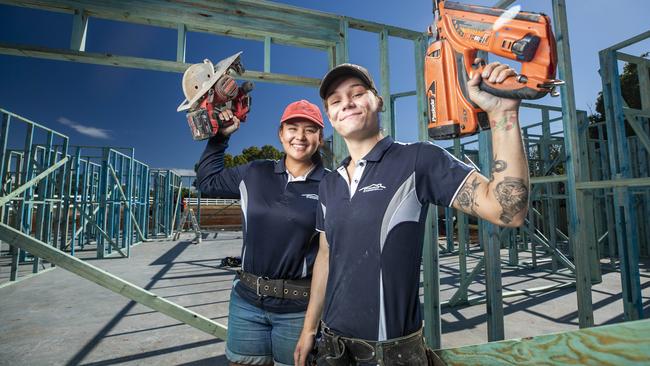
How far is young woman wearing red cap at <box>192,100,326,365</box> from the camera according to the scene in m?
1.74

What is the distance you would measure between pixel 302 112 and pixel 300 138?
6.4 inches

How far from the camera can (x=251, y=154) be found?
36.4 metres

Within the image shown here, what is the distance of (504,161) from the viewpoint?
988mm

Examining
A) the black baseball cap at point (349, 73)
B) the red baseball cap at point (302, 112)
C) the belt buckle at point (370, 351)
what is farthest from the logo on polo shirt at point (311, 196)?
the belt buckle at point (370, 351)

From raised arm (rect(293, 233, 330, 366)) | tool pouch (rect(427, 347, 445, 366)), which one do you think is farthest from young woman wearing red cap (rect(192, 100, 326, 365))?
tool pouch (rect(427, 347, 445, 366))

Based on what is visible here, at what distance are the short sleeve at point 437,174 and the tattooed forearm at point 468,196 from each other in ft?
0.07

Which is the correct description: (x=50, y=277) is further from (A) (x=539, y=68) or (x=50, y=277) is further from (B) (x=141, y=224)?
(A) (x=539, y=68)

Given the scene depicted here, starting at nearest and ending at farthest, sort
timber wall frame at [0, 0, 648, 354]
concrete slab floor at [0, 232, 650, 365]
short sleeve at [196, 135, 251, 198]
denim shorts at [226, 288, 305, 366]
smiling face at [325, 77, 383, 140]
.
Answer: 1. smiling face at [325, 77, 383, 140]
2. denim shorts at [226, 288, 305, 366]
3. short sleeve at [196, 135, 251, 198]
4. timber wall frame at [0, 0, 648, 354]
5. concrete slab floor at [0, 232, 650, 365]

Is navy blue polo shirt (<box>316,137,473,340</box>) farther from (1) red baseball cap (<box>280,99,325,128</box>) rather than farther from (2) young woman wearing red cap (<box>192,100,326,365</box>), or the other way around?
(1) red baseball cap (<box>280,99,325,128</box>)

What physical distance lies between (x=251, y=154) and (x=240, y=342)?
35.8 m

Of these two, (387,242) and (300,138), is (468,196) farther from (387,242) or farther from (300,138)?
(300,138)

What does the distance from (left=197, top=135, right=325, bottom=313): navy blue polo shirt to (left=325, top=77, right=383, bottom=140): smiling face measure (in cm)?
60

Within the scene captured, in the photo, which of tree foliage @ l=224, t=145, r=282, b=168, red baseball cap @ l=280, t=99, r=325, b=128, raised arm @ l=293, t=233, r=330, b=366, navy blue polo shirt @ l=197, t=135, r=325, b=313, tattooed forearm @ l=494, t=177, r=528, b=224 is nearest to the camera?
tattooed forearm @ l=494, t=177, r=528, b=224

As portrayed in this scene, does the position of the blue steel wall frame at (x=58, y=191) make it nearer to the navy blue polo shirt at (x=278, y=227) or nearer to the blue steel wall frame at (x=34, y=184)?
the blue steel wall frame at (x=34, y=184)
